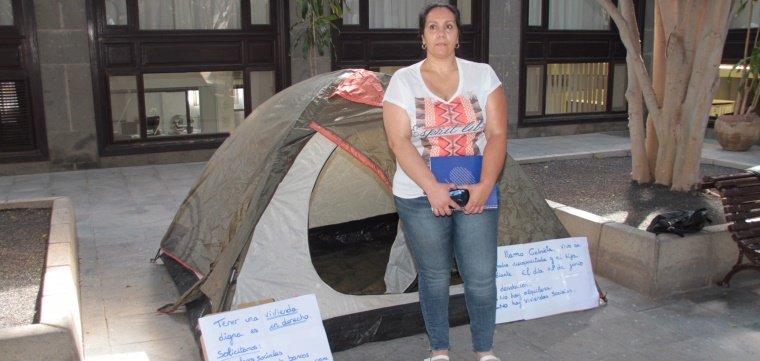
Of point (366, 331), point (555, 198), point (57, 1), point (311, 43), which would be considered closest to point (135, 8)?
point (57, 1)

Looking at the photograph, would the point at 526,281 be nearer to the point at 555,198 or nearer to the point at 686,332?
the point at 686,332

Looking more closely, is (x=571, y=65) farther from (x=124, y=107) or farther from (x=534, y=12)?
(x=124, y=107)

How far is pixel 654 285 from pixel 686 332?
0.57m

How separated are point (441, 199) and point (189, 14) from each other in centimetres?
772

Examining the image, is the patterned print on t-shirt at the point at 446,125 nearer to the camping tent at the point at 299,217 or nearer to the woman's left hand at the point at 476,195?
the woman's left hand at the point at 476,195

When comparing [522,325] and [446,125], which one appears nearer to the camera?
[446,125]

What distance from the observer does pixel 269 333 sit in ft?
12.8

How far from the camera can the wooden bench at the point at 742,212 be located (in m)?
5.12

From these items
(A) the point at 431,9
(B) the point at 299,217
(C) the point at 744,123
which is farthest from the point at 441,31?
(C) the point at 744,123

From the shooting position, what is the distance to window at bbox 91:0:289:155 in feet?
32.1

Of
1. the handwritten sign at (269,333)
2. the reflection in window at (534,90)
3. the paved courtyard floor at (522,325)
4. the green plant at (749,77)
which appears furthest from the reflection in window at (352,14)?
the handwritten sign at (269,333)

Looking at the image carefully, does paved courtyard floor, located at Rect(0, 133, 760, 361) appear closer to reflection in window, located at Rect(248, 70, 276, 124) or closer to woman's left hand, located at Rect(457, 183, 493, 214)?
woman's left hand, located at Rect(457, 183, 493, 214)

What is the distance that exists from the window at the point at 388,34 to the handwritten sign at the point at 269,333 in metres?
7.47

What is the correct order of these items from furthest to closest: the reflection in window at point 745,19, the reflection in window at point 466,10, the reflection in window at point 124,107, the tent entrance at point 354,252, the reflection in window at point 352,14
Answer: the reflection in window at point 745,19, the reflection in window at point 466,10, the reflection in window at point 352,14, the reflection in window at point 124,107, the tent entrance at point 354,252
